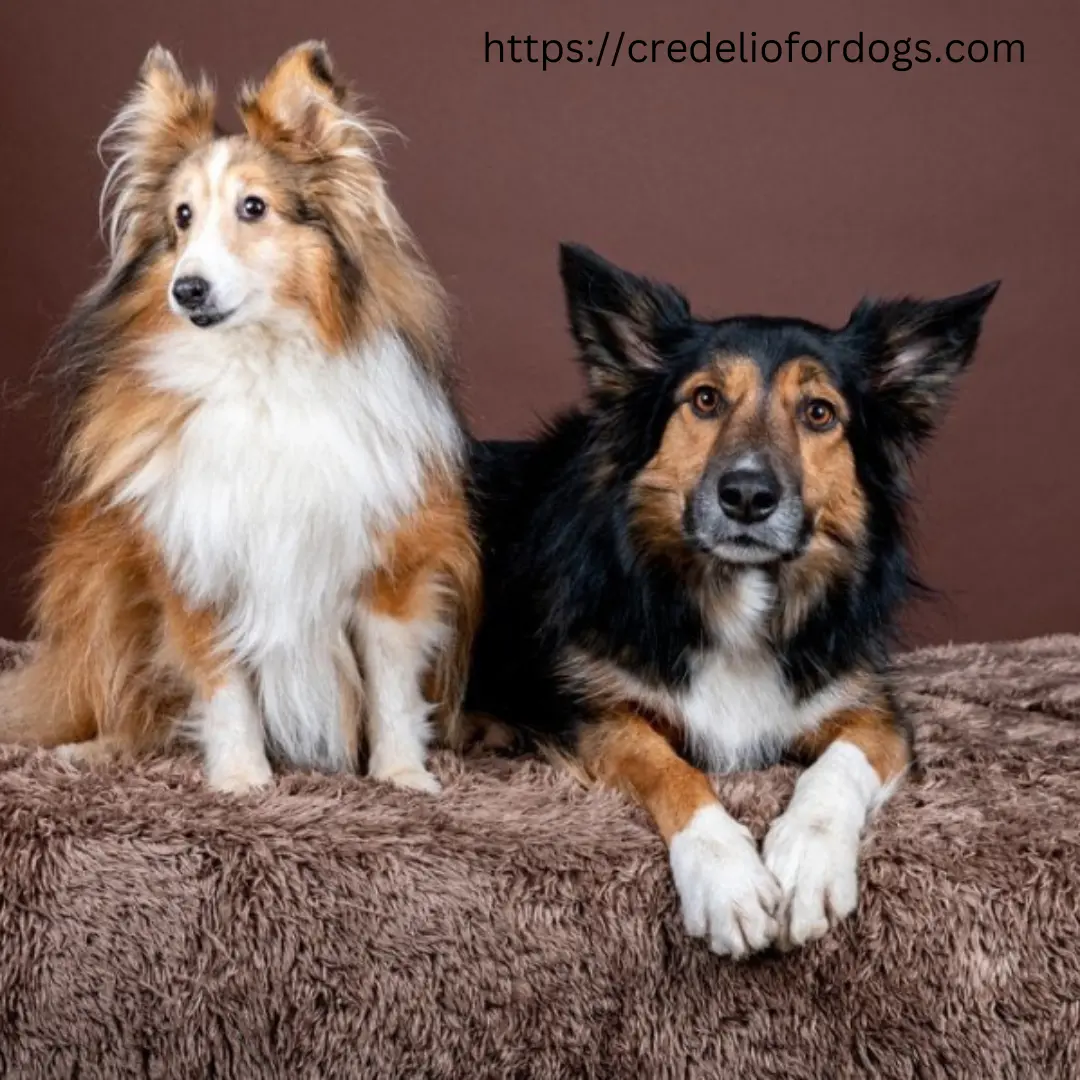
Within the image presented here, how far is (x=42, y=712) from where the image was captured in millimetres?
2494

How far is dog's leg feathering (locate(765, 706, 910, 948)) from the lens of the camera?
1.83 m

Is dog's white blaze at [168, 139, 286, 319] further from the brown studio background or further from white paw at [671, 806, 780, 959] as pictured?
the brown studio background

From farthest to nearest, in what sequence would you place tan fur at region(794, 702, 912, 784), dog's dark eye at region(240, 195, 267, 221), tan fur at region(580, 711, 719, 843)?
tan fur at region(794, 702, 912, 784), dog's dark eye at region(240, 195, 267, 221), tan fur at region(580, 711, 719, 843)

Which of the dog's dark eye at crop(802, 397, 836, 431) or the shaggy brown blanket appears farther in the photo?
the dog's dark eye at crop(802, 397, 836, 431)

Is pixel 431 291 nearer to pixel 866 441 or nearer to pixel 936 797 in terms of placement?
pixel 866 441

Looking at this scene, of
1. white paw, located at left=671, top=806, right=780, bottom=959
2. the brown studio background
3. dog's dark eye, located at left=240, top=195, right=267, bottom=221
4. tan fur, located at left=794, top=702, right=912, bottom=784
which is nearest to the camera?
white paw, located at left=671, top=806, right=780, bottom=959

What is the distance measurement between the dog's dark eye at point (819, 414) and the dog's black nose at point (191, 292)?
0.92 meters

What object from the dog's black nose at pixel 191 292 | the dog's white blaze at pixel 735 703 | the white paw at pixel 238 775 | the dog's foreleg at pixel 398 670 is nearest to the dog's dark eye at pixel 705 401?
the dog's white blaze at pixel 735 703

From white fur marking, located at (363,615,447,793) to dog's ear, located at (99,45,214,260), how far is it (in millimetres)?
739

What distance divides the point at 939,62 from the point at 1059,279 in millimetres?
620

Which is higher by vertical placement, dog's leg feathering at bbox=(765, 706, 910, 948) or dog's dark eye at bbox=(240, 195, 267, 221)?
dog's dark eye at bbox=(240, 195, 267, 221)

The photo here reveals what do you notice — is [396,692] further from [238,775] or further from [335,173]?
[335,173]

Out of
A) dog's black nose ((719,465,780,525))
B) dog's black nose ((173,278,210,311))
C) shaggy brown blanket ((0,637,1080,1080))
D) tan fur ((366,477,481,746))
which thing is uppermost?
dog's black nose ((173,278,210,311))

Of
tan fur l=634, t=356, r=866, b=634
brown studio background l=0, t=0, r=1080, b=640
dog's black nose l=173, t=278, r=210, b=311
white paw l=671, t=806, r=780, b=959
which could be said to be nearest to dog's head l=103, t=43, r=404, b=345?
dog's black nose l=173, t=278, r=210, b=311
